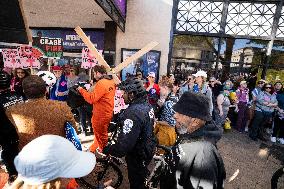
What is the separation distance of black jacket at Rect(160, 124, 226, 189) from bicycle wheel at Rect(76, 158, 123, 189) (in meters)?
2.61

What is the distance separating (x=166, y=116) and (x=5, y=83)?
9.56 ft

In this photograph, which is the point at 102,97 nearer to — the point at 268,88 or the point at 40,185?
the point at 40,185

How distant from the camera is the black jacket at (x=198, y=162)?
1.88 meters

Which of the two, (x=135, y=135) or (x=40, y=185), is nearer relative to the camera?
(x=40, y=185)

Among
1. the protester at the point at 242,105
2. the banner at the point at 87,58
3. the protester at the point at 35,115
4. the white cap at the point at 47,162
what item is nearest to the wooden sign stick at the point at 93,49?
the banner at the point at 87,58

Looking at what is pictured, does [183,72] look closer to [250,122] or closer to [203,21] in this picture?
[203,21]

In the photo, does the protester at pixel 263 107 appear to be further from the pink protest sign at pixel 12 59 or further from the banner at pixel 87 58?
the pink protest sign at pixel 12 59

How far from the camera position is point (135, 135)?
10.5 ft

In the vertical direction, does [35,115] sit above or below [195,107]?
below

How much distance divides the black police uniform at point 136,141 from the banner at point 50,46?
4.93m

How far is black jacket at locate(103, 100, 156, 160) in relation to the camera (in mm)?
3156

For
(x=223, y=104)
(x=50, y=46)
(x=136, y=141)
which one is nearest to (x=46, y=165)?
(x=136, y=141)

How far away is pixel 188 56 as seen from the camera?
11258mm

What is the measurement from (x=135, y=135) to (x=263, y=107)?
6524 mm
